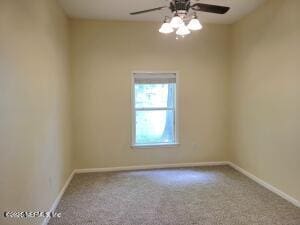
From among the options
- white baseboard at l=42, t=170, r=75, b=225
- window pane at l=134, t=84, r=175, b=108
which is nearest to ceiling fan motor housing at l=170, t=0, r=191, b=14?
window pane at l=134, t=84, r=175, b=108

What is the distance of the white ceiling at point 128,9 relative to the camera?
12.8ft

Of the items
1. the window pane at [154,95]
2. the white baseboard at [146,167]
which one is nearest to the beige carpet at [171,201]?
the white baseboard at [146,167]

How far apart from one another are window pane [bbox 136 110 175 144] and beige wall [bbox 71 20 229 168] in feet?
0.60

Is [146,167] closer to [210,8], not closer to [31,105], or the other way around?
[31,105]

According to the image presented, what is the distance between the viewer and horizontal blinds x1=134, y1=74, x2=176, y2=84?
5000 mm

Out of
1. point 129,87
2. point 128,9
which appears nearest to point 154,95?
point 129,87

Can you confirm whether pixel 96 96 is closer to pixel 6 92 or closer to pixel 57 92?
pixel 57 92

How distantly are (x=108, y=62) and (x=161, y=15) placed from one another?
1.26m

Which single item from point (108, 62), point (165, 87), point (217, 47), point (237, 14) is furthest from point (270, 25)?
point (108, 62)

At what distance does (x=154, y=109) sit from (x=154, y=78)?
594mm

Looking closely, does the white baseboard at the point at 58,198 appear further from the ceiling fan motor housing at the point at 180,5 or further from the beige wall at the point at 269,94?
the beige wall at the point at 269,94

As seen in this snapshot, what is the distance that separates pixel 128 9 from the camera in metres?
4.22

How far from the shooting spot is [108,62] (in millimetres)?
4883

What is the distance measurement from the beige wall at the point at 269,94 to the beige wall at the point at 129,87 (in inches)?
16.0
